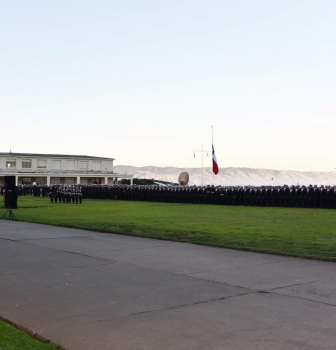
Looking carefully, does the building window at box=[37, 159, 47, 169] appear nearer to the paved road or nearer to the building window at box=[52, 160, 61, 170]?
the building window at box=[52, 160, 61, 170]

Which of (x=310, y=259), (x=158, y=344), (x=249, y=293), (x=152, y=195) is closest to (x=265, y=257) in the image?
(x=310, y=259)

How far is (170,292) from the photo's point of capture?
280 inches

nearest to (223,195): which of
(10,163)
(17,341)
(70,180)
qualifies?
(17,341)

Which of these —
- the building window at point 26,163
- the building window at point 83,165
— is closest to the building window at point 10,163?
the building window at point 26,163

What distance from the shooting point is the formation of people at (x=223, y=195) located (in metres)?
28.7

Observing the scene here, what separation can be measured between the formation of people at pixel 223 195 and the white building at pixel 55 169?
39.8 meters

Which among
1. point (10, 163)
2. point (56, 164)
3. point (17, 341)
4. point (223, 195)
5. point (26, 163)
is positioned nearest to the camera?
point (17, 341)

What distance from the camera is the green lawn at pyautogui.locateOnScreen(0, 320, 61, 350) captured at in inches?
189

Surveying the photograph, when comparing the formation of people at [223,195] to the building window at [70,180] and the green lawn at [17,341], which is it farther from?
the building window at [70,180]

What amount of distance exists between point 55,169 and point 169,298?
82.4 m

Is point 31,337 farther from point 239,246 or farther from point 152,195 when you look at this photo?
point 152,195

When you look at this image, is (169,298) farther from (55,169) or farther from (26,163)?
(55,169)

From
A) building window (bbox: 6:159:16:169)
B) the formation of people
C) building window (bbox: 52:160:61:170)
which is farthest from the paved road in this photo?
building window (bbox: 52:160:61:170)

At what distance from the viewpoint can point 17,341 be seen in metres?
4.99
